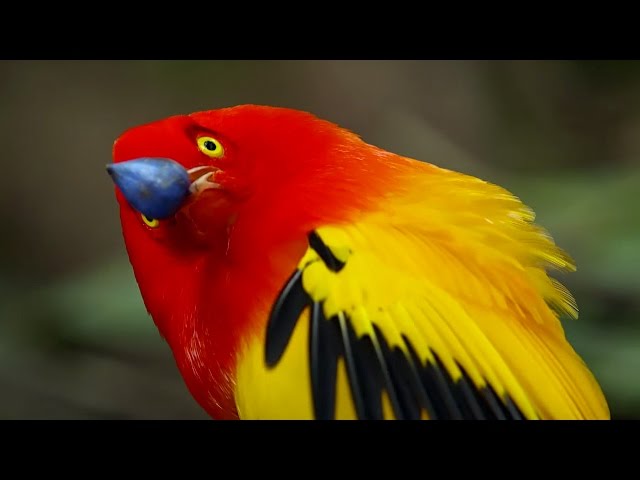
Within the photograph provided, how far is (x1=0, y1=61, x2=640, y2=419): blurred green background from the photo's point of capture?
239cm

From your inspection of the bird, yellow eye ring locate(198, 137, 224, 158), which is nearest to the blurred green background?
the bird

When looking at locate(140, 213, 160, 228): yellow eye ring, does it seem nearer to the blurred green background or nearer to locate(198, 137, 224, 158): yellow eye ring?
locate(198, 137, 224, 158): yellow eye ring

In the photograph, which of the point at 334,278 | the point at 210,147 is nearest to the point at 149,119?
the point at 210,147

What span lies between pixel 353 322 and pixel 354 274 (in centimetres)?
6

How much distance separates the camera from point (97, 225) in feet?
10.8

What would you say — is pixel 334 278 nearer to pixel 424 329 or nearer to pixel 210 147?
pixel 424 329

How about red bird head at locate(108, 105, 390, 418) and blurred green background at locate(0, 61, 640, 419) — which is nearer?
red bird head at locate(108, 105, 390, 418)

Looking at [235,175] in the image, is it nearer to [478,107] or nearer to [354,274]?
[354,274]

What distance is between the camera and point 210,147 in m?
1.36

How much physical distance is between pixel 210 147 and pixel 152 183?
172 millimetres

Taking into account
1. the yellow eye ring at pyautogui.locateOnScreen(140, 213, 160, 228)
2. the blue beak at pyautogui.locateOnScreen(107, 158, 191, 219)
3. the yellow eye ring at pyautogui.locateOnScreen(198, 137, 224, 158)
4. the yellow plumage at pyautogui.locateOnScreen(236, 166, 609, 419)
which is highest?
the yellow eye ring at pyautogui.locateOnScreen(198, 137, 224, 158)

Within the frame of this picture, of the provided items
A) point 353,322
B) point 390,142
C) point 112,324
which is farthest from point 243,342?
point 390,142

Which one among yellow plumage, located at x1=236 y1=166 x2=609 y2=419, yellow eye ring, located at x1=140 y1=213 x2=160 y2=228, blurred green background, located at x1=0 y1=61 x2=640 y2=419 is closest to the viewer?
yellow plumage, located at x1=236 y1=166 x2=609 y2=419

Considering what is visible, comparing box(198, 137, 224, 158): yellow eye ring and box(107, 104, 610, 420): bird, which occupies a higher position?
box(198, 137, 224, 158): yellow eye ring
